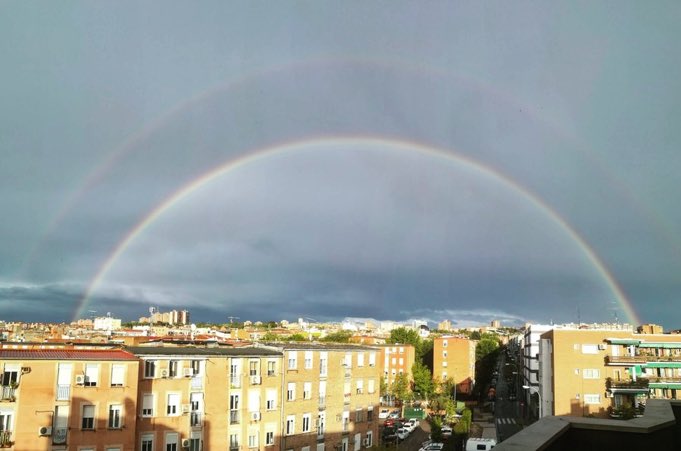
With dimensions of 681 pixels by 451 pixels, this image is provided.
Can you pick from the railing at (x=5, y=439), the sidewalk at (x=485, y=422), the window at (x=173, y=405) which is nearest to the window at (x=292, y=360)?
the window at (x=173, y=405)

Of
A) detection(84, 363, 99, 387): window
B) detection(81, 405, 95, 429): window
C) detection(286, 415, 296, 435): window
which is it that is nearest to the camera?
detection(81, 405, 95, 429): window

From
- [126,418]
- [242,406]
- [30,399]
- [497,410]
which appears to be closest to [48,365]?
[30,399]

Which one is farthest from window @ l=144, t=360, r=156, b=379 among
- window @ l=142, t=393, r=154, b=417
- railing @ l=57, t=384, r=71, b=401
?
railing @ l=57, t=384, r=71, b=401

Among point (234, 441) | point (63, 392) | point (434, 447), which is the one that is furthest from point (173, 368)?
point (434, 447)

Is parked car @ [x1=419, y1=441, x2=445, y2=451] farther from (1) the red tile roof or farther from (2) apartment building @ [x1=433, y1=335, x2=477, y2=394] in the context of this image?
(2) apartment building @ [x1=433, y1=335, x2=477, y2=394]

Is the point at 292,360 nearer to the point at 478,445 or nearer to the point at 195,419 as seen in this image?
the point at 195,419

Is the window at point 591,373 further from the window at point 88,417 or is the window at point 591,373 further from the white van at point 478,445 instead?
the window at point 88,417
